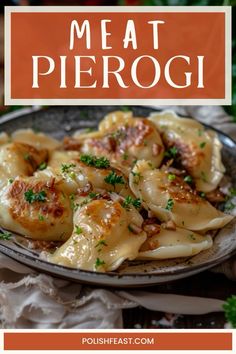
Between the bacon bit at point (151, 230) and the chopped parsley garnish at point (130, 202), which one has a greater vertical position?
the chopped parsley garnish at point (130, 202)

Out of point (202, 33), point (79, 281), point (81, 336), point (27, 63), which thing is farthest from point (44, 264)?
point (202, 33)

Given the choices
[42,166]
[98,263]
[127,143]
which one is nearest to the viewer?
[98,263]

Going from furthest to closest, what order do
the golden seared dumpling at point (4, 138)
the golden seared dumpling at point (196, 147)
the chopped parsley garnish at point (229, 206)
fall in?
the golden seared dumpling at point (4, 138), the golden seared dumpling at point (196, 147), the chopped parsley garnish at point (229, 206)

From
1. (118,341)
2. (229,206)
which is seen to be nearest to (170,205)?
(229,206)

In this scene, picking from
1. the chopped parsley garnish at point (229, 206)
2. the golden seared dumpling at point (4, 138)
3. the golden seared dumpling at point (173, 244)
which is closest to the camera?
the golden seared dumpling at point (173, 244)

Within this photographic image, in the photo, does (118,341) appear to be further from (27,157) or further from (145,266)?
(27,157)

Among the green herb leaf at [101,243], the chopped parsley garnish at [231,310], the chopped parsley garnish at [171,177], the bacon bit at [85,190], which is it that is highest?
the chopped parsley garnish at [171,177]

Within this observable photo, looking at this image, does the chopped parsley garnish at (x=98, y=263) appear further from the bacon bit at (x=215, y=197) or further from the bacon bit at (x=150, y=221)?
the bacon bit at (x=215, y=197)

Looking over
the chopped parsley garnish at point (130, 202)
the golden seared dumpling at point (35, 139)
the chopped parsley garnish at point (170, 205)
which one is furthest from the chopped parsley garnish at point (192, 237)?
the golden seared dumpling at point (35, 139)
